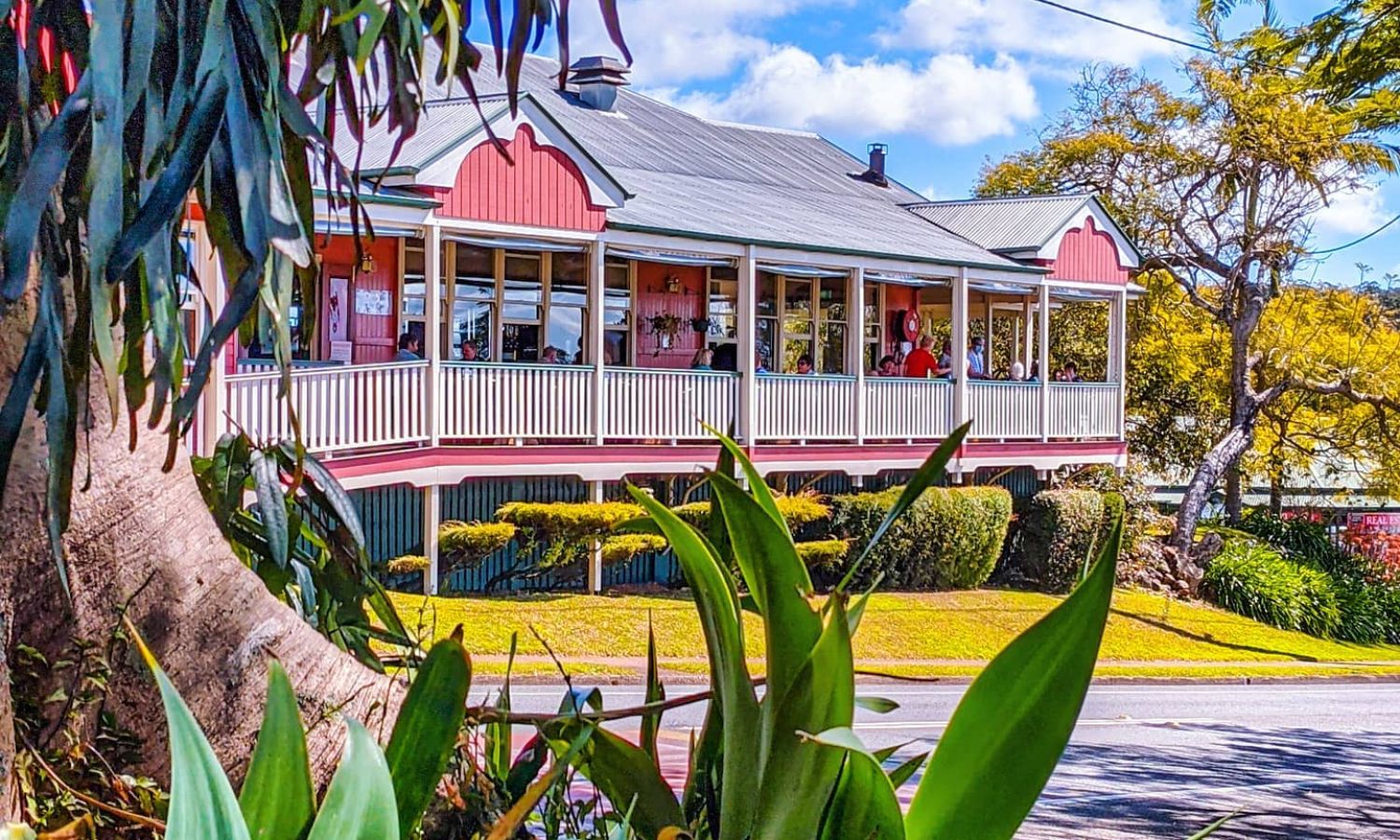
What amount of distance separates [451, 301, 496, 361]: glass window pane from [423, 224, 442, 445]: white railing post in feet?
9.17

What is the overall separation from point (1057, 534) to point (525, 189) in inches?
430

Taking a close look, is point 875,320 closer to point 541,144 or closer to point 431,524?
point 541,144

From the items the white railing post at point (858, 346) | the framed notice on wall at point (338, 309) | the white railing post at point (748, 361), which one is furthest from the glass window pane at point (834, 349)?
the framed notice on wall at point (338, 309)

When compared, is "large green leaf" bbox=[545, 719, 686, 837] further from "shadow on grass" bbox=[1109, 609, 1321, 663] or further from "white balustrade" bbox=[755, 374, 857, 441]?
"shadow on grass" bbox=[1109, 609, 1321, 663]

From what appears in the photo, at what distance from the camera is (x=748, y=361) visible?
75.2 ft

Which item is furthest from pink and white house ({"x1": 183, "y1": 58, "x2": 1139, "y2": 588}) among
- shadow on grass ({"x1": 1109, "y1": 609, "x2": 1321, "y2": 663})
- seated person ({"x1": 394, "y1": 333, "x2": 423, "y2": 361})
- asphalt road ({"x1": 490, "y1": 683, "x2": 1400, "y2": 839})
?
shadow on grass ({"x1": 1109, "y1": 609, "x2": 1321, "y2": 663})

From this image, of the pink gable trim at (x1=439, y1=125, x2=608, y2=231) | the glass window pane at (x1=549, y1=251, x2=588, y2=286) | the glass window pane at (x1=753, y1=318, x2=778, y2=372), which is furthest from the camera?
the glass window pane at (x1=753, y1=318, x2=778, y2=372)

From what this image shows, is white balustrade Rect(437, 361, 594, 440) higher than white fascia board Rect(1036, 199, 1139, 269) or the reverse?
the reverse

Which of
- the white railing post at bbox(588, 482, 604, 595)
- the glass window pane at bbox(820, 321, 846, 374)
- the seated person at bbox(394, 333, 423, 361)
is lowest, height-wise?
the white railing post at bbox(588, 482, 604, 595)

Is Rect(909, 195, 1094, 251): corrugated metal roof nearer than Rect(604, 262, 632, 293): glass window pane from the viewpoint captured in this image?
No

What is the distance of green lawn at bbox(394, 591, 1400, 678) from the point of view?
17688 millimetres

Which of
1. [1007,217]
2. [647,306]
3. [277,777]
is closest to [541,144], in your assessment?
[647,306]

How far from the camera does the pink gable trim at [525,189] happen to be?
1991cm

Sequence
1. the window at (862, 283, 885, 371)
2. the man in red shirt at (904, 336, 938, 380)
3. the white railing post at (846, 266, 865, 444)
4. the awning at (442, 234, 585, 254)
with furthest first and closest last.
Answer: the window at (862, 283, 885, 371), the man in red shirt at (904, 336, 938, 380), the white railing post at (846, 266, 865, 444), the awning at (442, 234, 585, 254)
